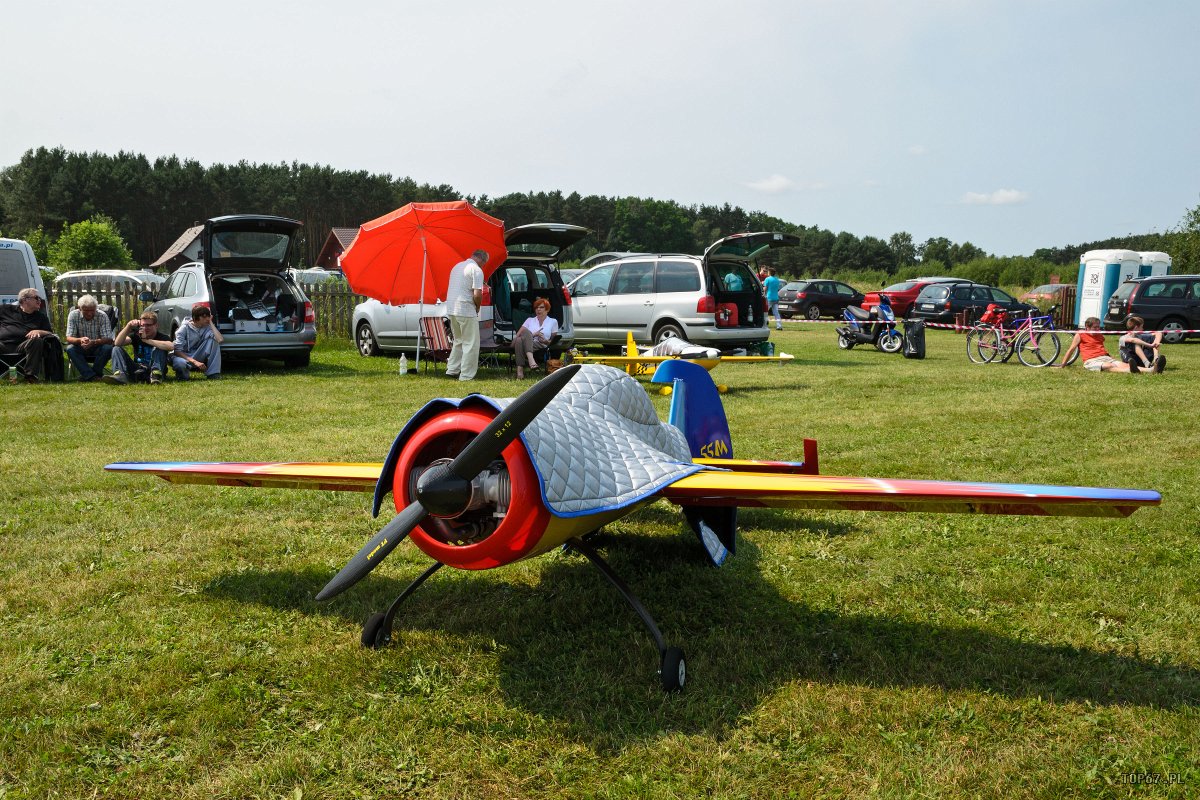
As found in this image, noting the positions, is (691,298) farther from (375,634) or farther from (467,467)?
(467,467)

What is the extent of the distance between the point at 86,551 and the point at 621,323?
10610mm

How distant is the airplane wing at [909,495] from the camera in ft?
8.95

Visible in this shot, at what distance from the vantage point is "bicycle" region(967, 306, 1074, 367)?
15.2 meters

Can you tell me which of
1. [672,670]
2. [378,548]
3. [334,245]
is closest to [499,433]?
[378,548]

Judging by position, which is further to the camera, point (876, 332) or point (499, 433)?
point (876, 332)

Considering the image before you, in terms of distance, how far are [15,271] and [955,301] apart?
24.9 meters

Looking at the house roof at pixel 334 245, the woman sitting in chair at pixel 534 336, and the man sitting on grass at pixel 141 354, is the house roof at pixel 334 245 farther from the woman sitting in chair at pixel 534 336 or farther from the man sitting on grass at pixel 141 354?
the woman sitting in chair at pixel 534 336

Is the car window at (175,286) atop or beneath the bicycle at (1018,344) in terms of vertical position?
atop

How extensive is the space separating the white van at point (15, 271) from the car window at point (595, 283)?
8.27 meters

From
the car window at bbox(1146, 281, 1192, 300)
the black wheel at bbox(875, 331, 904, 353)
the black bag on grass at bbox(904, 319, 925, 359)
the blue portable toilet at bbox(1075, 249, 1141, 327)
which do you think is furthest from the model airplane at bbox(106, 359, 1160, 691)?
the blue portable toilet at bbox(1075, 249, 1141, 327)

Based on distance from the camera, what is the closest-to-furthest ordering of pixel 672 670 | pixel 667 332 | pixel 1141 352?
pixel 672 670 < pixel 1141 352 < pixel 667 332

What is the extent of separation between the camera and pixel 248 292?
45.9 ft

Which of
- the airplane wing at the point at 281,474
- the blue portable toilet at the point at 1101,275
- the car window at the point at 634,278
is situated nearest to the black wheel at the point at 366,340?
the car window at the point at 634,278

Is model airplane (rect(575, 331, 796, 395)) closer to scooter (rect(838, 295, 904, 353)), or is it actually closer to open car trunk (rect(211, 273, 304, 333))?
open car trunk (rect(211, 273, 304, 333))
